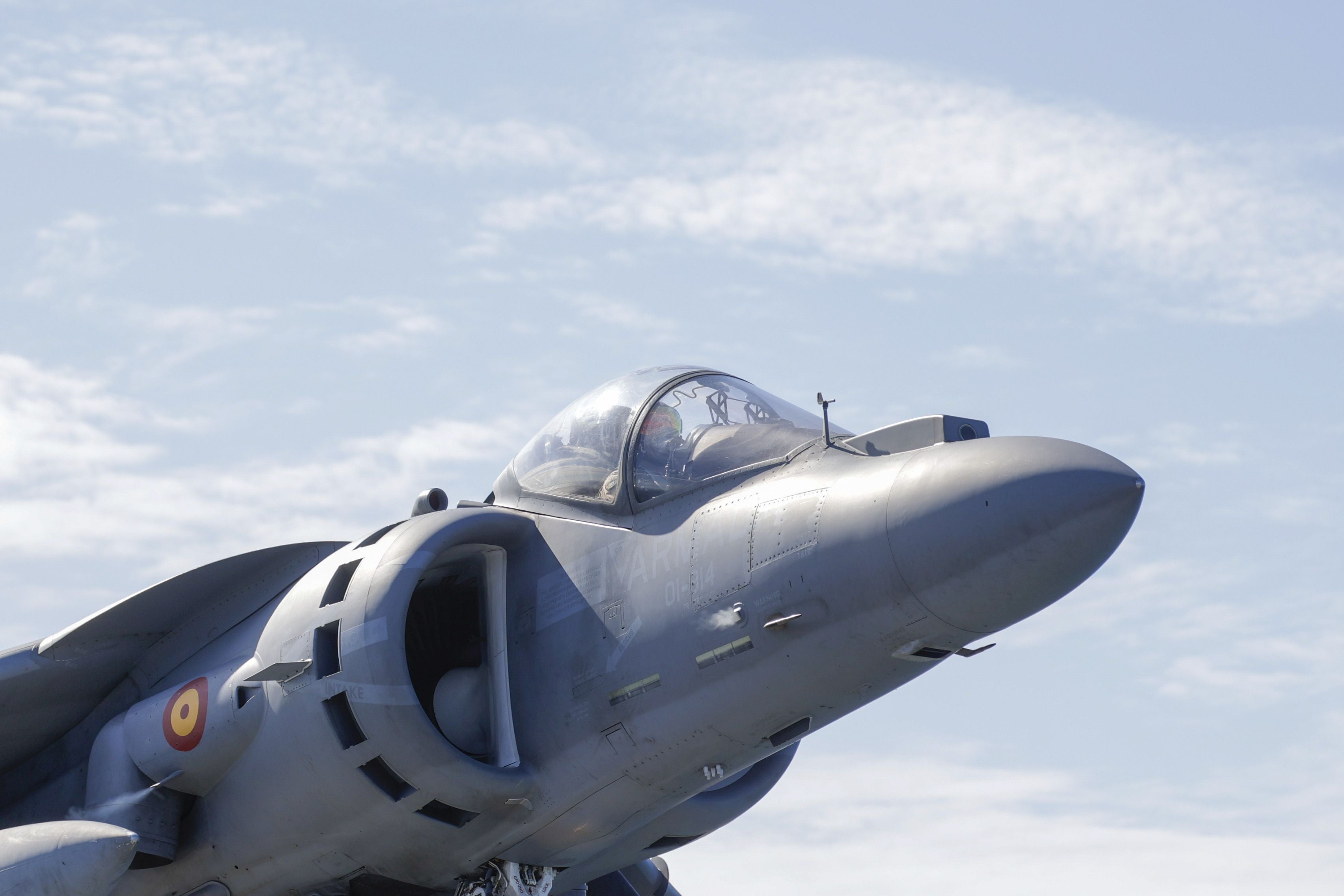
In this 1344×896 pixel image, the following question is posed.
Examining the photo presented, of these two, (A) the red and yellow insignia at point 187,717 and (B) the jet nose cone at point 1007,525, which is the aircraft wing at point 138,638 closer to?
(A) the red and yellow insignia at point 187,717

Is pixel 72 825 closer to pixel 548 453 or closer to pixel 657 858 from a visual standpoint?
pixel 548 453

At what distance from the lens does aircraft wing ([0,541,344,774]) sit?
10445 mm

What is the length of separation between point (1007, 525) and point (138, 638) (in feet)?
20.7

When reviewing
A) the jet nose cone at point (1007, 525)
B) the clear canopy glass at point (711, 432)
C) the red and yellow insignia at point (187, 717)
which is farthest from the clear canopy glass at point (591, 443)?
the red and yellow insignia at point (187, 717)

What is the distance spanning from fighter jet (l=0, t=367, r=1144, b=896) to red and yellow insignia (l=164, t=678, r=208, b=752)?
0.02 meters

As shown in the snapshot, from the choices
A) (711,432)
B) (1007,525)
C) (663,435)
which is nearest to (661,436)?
(663,435)

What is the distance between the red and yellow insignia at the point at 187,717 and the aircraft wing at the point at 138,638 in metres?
0.78

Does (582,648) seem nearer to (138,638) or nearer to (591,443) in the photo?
(591,443)

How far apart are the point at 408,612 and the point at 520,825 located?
141cm

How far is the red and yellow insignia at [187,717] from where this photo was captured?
30.9 ft

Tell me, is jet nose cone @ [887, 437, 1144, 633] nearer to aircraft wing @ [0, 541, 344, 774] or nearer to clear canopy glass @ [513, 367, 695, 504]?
clear canopy glass @ [513, 367, 695, 504]

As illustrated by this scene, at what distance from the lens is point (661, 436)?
889cm

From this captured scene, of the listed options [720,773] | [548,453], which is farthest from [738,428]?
[720,773]

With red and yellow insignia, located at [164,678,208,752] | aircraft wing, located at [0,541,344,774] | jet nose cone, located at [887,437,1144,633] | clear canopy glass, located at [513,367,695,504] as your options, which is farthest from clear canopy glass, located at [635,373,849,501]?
red and yellow insignia, located at [164,678,208,752]
